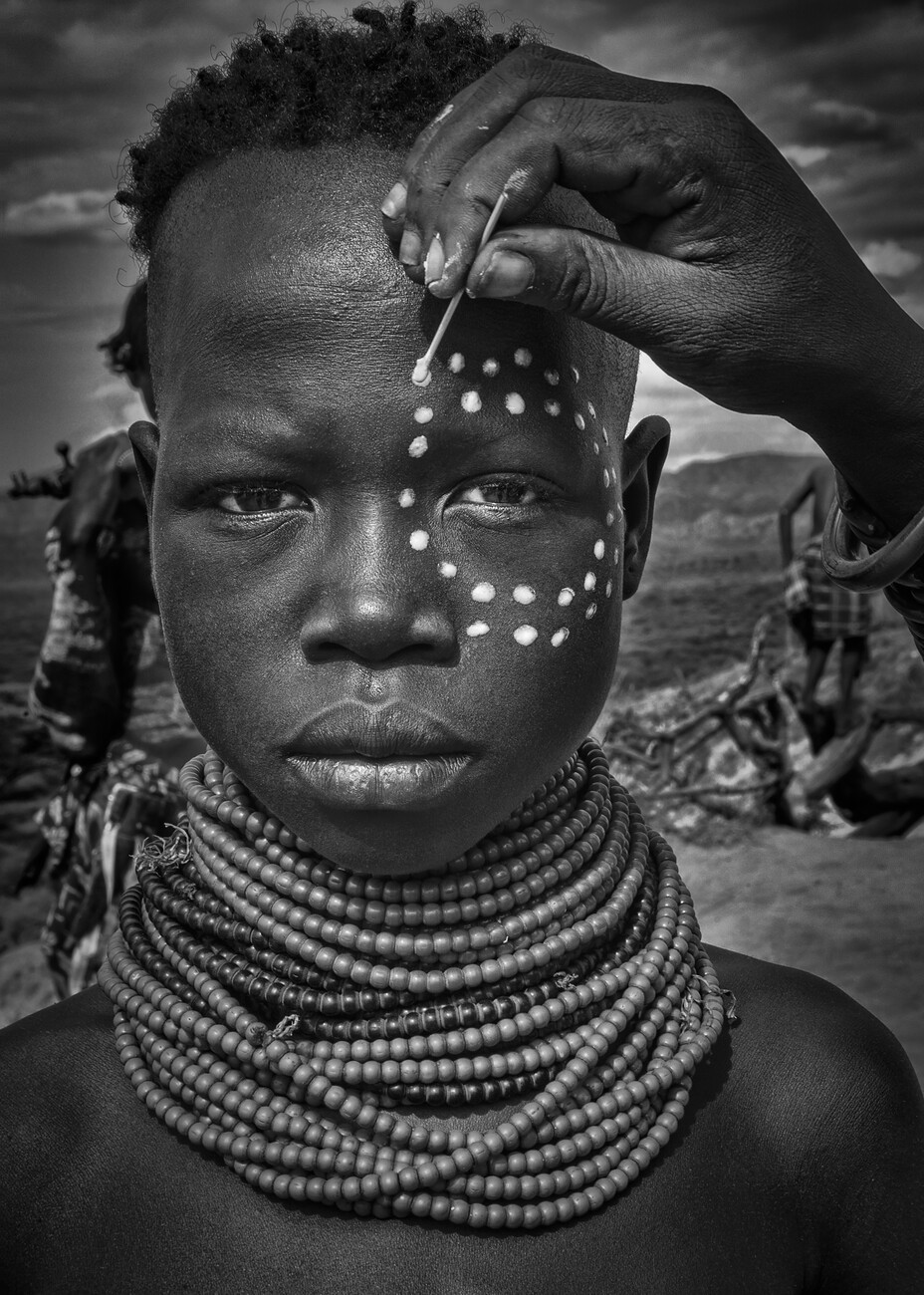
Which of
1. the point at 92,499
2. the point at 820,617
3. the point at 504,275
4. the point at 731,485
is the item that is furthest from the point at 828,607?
the point at 504,275

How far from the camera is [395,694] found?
1226 millimetres

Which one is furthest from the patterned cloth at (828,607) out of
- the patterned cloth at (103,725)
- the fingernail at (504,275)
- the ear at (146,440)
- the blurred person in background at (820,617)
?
the fingernail at (504,275)

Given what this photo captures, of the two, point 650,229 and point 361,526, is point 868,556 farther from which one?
point 361,526

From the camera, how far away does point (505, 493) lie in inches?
51.4

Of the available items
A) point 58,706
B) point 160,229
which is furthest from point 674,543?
point 160,229

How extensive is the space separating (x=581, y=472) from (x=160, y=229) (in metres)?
0.61

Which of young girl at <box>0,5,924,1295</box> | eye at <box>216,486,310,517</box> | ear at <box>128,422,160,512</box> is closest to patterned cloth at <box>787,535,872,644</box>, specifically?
young girl at <box>0,5,924,1295</box>

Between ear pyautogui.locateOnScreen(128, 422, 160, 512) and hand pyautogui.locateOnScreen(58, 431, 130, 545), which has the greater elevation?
ear pyautogui.locateOnScreen(128, 422, 160, 512)

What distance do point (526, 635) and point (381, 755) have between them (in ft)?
0.68

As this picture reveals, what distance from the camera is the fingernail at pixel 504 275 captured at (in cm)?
107

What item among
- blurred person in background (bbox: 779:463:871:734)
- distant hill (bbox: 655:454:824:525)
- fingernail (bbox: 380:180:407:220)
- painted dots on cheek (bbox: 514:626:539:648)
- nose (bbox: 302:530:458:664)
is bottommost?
blurred person in background (bbox: 779:463:871:734)

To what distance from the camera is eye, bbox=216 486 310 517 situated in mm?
1284

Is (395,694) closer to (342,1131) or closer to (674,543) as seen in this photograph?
(342,1131)

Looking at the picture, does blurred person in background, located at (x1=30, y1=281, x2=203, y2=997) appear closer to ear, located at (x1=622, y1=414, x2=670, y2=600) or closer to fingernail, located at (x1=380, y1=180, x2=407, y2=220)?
ear, located at (x1=622, y1=414, x2=670, y2=600)
